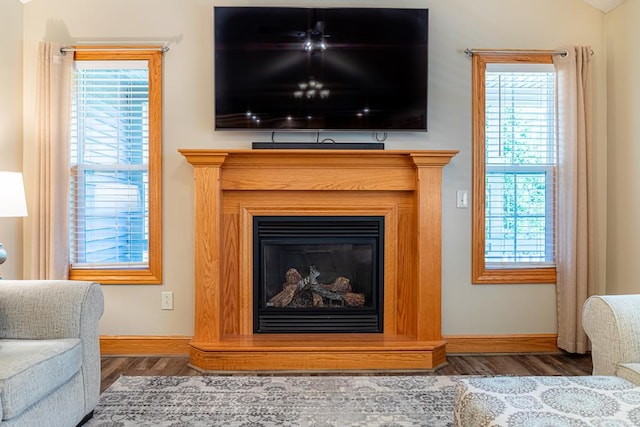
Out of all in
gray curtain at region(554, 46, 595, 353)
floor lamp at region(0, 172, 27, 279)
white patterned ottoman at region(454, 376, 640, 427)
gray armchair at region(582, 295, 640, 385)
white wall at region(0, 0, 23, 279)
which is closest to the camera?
white patterned ottoman at region(454, 376, 640, 427)

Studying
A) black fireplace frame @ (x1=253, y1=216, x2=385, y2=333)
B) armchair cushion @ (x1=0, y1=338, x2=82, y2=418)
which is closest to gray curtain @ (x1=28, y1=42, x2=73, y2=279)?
armchair cushion @ (x1=0, y1=338, x2=82, y2=418)

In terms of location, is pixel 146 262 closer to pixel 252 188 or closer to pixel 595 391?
pixel 252 188

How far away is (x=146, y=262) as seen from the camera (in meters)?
3.24

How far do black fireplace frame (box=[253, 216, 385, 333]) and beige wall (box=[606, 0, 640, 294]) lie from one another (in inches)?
64.8

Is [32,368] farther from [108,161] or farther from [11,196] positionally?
[108,161]

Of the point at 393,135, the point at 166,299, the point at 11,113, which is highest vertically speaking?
the point at 11,113

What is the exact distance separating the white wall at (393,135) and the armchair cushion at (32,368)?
125 cm

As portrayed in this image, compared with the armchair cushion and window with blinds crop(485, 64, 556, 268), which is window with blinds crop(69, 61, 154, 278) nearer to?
the armchair cushion

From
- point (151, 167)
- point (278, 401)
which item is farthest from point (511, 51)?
point (278, 401)

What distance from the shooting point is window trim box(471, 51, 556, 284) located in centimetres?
321

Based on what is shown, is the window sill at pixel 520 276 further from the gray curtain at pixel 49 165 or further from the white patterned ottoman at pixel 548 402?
the gray curtain at pixel 49 165

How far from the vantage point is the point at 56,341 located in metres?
1.97

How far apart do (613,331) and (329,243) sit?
1.81 m

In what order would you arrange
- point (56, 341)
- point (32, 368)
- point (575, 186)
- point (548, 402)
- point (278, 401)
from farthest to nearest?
point (575, 186) < point (278, 401) < point (56, 341) < point (32, 368) < point (548, 402)
